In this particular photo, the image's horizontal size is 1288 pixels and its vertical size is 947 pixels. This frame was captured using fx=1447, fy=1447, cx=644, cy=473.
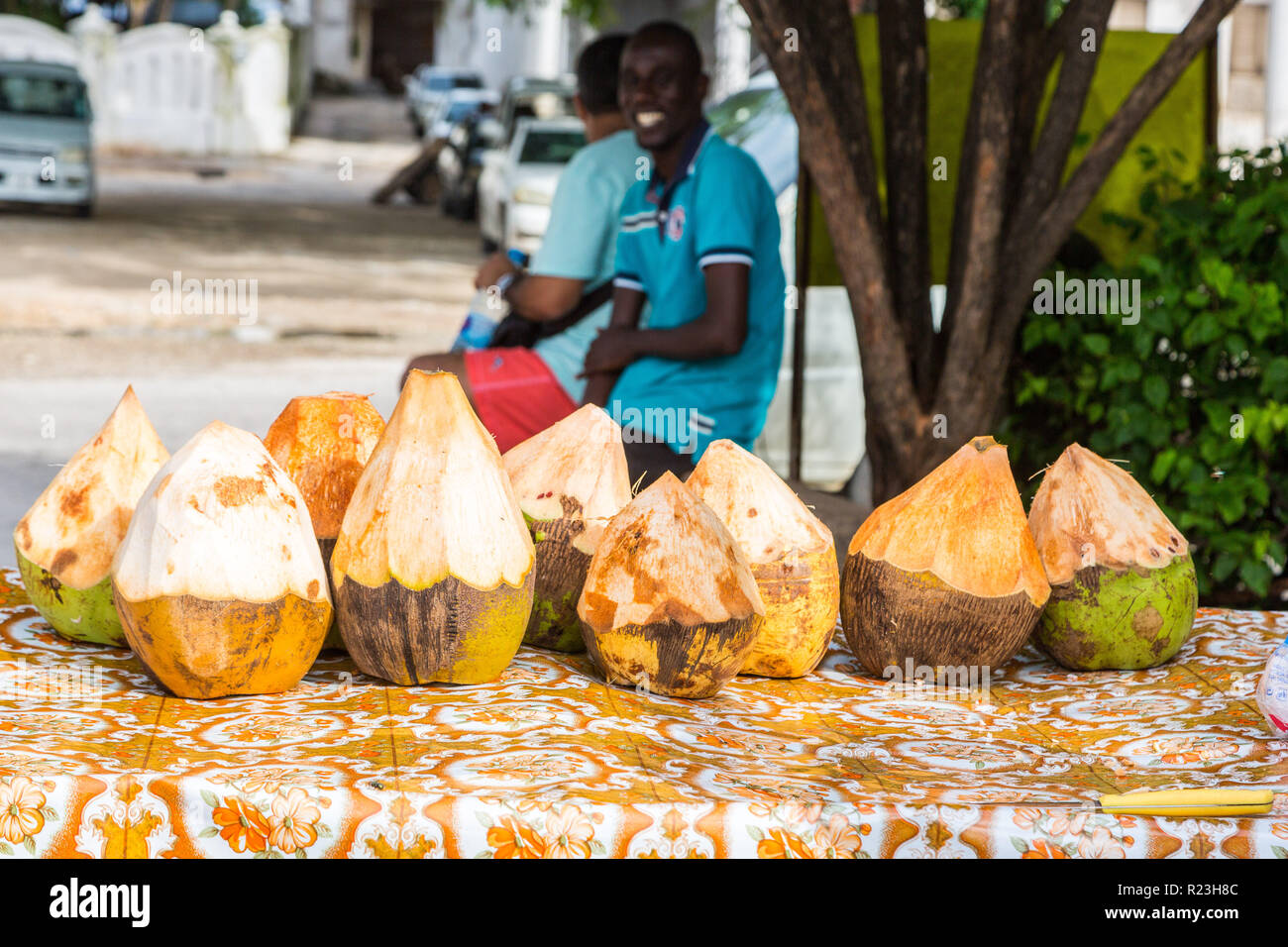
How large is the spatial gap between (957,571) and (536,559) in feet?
1.95

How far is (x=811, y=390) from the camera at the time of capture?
5242 millimetres

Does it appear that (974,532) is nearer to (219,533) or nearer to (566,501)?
(566,501)

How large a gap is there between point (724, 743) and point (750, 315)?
1809mm

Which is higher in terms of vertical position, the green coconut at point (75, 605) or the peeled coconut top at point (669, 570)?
the peeled coconut top at point (669, 570)

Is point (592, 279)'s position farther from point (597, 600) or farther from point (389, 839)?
point (389, 839)

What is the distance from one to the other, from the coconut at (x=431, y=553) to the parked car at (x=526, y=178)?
10432 mm

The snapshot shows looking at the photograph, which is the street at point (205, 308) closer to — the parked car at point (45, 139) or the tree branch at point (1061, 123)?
the parked car at point (45, 139)

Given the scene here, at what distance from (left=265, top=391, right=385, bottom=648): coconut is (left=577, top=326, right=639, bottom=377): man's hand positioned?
1.25 meters

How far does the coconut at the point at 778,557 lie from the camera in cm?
202

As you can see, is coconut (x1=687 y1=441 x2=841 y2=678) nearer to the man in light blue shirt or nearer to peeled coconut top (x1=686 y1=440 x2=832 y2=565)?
peeled coconut top (x1=686 y1=440 x2=832 y2=565)

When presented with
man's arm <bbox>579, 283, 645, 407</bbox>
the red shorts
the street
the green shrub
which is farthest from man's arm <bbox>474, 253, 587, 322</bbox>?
the street

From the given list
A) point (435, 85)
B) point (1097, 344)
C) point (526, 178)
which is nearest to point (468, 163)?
point (526, 178)

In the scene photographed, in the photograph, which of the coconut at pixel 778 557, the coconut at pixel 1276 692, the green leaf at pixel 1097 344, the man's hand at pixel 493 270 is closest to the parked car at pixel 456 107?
the man's hand at pixel 493 270
